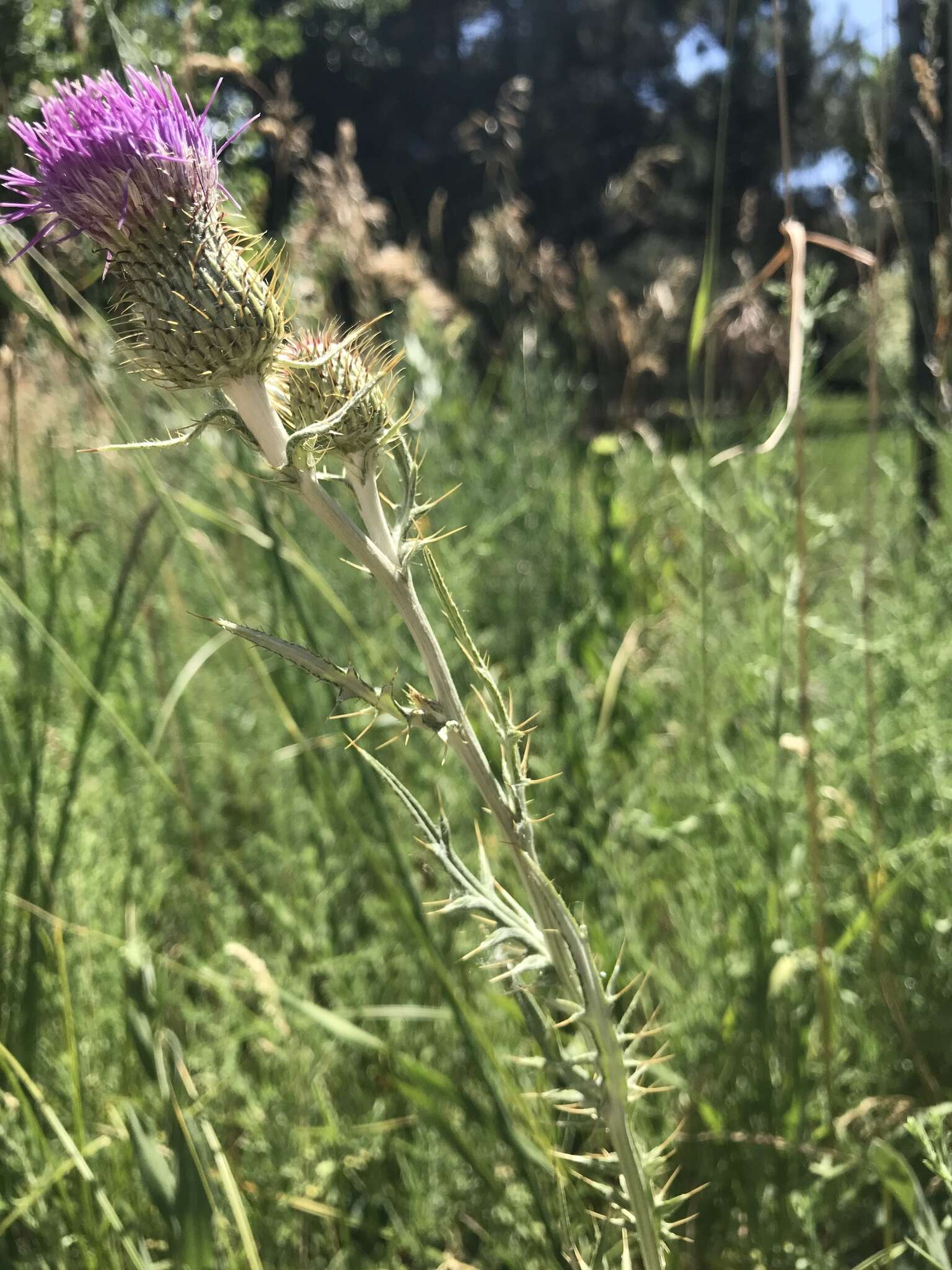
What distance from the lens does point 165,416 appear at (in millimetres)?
3746

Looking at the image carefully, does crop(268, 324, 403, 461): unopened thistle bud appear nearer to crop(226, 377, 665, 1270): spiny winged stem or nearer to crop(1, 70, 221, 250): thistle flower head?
crop(226, 377, 665, 1270): spiny winged stem

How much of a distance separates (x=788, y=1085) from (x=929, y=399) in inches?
105

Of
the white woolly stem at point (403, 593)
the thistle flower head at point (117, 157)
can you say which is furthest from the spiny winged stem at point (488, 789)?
the thistle flower head at point (117, 157)

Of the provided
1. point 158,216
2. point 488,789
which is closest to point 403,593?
point 488,789

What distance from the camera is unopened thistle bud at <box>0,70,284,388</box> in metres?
0.70

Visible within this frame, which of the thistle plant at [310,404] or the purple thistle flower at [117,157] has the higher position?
the purple thistle flower at [117,157]

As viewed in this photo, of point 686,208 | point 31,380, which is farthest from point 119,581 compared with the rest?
point 686,208

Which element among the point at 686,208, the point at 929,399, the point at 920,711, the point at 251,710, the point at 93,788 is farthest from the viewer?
the point at 686,208

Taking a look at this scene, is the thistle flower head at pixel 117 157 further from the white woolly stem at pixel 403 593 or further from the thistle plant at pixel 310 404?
the white woolly stem at pixel 403 593

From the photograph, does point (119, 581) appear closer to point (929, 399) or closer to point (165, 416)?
point (165, 416)

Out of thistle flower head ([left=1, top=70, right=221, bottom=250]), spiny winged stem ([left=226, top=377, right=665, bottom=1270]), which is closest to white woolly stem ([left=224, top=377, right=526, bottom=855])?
spiny winged stem ([left=226, top=377, right=665, bottom=1270])

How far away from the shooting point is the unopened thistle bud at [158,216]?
2.28 feet

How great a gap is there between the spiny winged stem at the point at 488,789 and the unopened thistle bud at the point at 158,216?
4 centimetres

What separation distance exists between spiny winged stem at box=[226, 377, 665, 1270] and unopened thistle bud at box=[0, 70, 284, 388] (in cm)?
4
